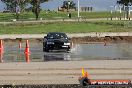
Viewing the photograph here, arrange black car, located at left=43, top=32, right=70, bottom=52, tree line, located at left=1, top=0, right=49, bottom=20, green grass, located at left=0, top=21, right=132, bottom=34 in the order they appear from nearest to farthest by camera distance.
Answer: black car, located at left=43, top=32, right=70, bottom=52, green grass, located at left=0, top=21, right=132, bottom=34, tree line, located at left=1, top=0, right=49, bottom=20

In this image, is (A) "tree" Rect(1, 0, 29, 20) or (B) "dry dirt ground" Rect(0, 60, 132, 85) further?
(A) "tree" Rect(1, 0, 29, 20)

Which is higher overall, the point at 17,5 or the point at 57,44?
the point at 17,5

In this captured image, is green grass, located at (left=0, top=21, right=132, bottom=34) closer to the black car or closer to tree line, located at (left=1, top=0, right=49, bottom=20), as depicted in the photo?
the black car

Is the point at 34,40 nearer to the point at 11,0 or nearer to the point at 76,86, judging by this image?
the point at 76,86

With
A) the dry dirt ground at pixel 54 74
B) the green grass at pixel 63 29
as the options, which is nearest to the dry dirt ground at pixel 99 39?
the green grass at pixel 63 29

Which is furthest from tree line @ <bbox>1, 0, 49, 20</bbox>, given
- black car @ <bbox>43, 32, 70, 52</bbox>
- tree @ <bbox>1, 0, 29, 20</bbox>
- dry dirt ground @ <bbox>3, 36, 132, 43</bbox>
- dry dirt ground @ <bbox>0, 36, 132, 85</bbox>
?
dry dirt ground @ <bbox>0, 36, 132, 85</bbox>

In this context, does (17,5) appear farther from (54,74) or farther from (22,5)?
(54,74)

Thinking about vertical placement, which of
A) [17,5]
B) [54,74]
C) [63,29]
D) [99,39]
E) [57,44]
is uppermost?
[54,74]

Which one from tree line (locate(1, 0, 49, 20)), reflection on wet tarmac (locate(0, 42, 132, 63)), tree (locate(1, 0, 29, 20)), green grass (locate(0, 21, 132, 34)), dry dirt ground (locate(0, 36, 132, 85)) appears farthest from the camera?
tree (locate(1, 0, 29, 20))

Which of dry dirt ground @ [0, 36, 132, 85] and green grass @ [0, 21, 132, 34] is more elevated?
dry dirt ground @ [0, 36, 132, 85]

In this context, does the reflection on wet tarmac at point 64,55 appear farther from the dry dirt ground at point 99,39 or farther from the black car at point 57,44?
the dry dirt ground at point 99,39

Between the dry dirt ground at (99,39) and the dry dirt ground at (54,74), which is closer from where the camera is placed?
the dry dirt ground at (54,74)

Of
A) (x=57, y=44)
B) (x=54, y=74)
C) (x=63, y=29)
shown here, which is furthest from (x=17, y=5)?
(x=54, y=74)

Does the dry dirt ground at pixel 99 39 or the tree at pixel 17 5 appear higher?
the tree at pixel 17 5
